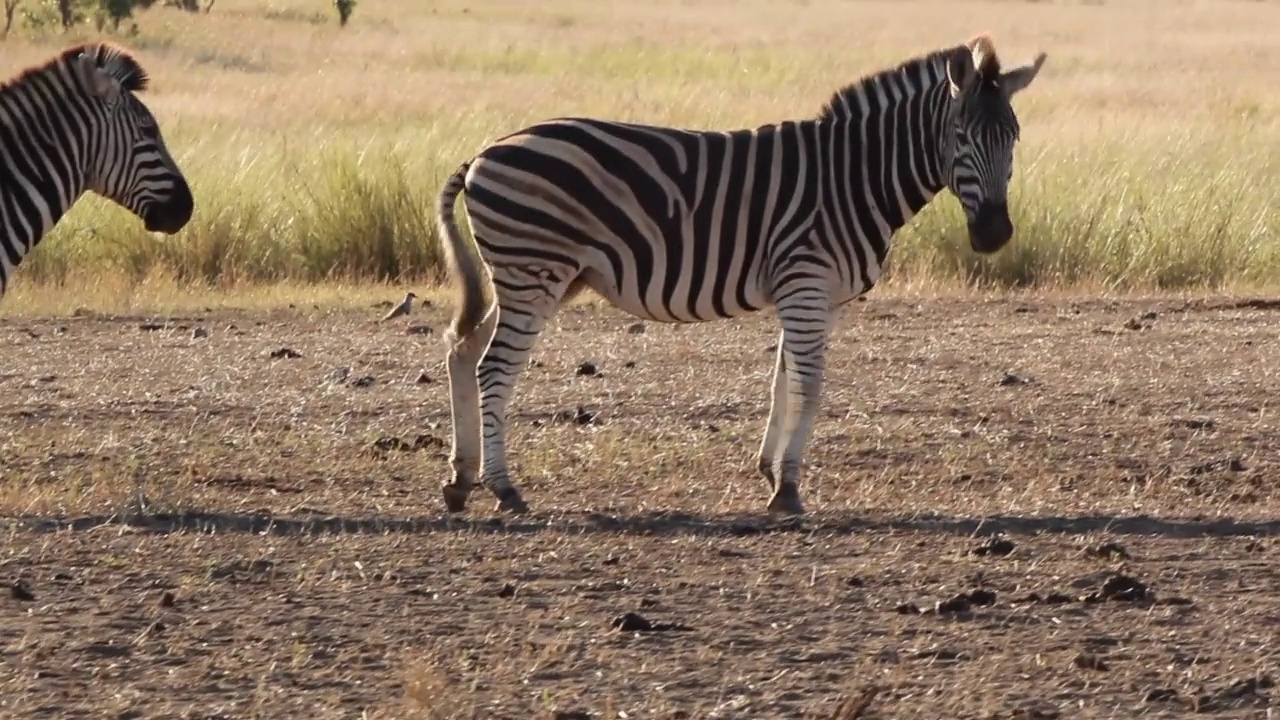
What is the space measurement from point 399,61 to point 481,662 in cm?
3347

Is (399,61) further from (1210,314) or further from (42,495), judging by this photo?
(42,495)

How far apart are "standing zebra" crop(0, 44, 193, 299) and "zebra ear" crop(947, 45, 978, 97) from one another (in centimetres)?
316

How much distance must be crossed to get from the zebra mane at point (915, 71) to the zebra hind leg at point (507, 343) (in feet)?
4.51

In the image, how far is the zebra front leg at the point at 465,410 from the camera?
303 inches

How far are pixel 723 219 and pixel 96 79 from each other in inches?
100

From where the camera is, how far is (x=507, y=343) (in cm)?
775

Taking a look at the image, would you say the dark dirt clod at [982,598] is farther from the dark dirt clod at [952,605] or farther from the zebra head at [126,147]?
the zebra head at [126,147]

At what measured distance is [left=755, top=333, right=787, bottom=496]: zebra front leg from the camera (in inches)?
316

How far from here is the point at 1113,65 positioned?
129 feet

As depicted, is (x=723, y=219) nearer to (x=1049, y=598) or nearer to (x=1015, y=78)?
(x=1015, y=78)

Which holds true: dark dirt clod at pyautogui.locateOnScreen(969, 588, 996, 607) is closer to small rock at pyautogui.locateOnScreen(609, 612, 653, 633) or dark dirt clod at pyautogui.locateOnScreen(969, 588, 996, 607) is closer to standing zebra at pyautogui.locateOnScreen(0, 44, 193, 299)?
small rock at pyautogui.locateOnScreen(609, 612, 653, 633)

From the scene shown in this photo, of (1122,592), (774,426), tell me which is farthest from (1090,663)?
(774,426)

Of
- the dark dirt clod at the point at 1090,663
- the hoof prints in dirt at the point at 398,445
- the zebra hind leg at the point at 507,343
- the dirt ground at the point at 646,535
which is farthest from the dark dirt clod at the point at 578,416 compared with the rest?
the dark dirt clod at the point at 1090,663

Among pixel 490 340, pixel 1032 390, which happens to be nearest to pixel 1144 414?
pixel 1032 390
